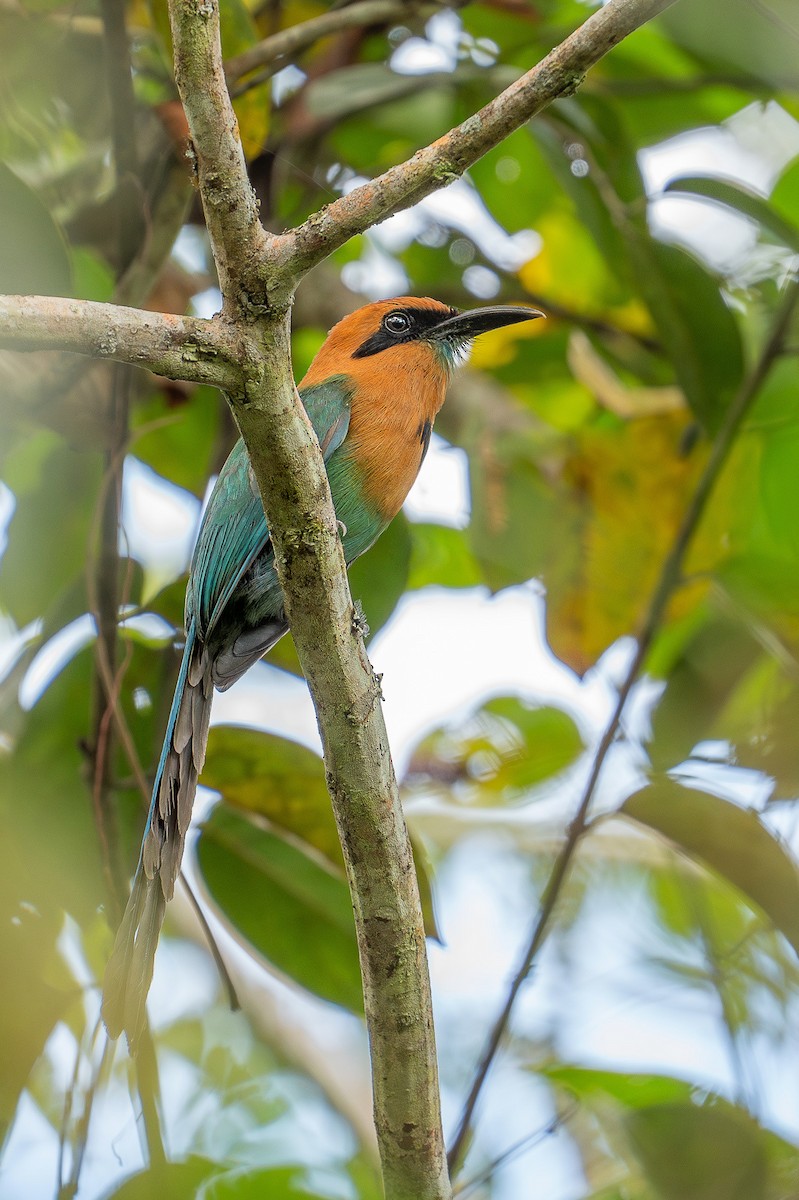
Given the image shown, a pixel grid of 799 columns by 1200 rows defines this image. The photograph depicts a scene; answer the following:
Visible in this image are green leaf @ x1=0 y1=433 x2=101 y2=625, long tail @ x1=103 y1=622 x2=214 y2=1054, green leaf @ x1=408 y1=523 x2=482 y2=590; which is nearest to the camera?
long tail @ x1=103 y1=622 x2=214 y2=1054

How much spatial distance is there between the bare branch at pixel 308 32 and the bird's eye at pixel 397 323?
2.41 feet

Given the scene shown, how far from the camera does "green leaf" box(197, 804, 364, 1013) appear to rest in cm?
300

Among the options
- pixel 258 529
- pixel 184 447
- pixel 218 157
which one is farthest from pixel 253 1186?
pixel 184 447

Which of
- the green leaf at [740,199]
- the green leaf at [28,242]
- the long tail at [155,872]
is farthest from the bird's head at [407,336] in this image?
the long tail at [155,872]

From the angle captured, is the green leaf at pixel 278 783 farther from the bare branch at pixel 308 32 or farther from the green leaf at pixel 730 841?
the bare branch at pixel 308 32

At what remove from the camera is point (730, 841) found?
2764 mm

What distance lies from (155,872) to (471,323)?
67.0 inches

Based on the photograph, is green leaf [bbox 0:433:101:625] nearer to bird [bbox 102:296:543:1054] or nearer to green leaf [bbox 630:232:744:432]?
bird [bbox 102:296:543:1054]

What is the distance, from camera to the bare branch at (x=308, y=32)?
322 centimetres

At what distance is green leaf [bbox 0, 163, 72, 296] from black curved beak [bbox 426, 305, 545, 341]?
104 cm

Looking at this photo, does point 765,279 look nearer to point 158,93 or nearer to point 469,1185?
point 158,93

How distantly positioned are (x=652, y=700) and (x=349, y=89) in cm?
184

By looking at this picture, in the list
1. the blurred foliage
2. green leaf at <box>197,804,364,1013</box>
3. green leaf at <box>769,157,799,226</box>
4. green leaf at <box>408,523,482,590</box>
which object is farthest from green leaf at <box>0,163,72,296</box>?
green leaf at <box>769,157,799,226</box>

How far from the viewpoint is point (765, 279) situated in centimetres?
434
